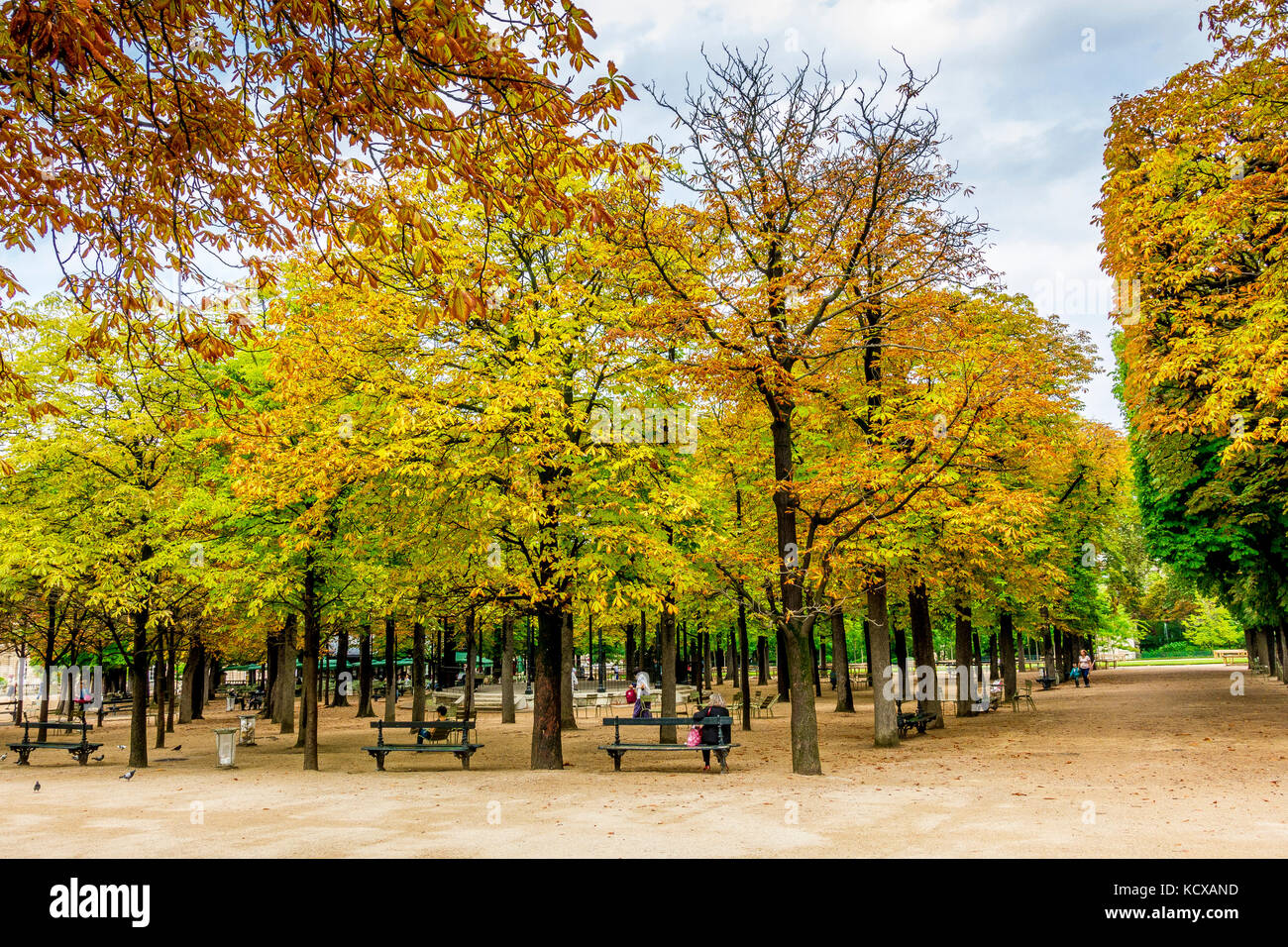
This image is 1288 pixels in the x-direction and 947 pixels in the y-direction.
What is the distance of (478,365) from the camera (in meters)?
15.5

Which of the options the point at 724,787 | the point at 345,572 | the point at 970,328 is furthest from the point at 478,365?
the point at 970,328

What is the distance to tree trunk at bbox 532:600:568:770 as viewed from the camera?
16.7 m

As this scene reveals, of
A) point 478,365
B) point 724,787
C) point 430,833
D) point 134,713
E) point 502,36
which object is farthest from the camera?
point 134,713

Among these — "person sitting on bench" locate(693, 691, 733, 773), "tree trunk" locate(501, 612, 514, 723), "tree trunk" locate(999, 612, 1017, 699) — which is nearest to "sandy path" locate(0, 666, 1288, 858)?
"person sitting on bench" locate(693, 691, 733, 773)

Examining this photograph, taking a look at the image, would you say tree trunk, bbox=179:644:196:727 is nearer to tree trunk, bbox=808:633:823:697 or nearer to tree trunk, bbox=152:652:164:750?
tree trunk, bbox=152:652:164:750

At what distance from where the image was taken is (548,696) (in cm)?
1692

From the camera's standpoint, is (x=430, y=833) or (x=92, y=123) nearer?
(x=92, y=123)

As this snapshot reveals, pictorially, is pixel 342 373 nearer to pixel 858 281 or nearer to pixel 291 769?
pixel 291 769

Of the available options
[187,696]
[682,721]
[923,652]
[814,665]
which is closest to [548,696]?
[682,721]

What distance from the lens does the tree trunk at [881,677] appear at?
1981 centimetres

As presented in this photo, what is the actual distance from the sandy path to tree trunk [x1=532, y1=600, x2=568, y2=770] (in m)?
0.61

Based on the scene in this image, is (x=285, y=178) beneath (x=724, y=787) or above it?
above

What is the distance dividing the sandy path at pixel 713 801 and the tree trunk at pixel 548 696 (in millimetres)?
606

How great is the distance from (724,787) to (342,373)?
10.4 meters
